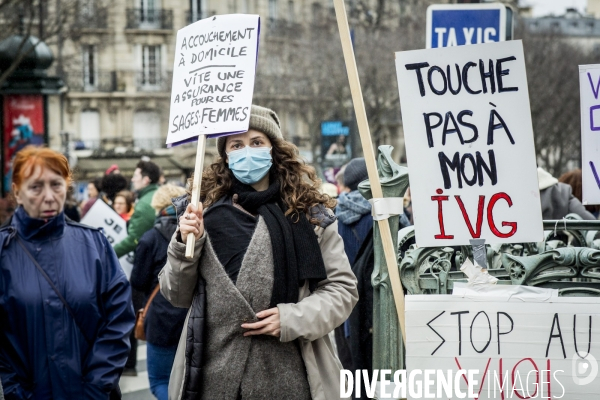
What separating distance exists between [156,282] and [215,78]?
9.68 ft

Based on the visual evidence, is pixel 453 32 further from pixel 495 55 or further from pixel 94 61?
pixel 94 61

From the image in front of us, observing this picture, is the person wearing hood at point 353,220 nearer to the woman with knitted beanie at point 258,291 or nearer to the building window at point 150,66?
the woman with knitted beanie at point 258,291

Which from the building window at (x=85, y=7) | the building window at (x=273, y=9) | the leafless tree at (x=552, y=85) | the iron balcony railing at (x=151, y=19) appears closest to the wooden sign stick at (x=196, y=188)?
the building window at (x=85, y=7)

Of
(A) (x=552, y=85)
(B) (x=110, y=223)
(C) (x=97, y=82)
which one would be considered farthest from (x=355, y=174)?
(C) (x=97, y=82)

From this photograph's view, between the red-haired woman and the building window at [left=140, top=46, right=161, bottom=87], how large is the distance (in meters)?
54.3

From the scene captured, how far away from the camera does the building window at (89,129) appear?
→ 56.5 meters

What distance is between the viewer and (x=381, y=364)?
4.82 meters

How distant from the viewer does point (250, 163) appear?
418cm

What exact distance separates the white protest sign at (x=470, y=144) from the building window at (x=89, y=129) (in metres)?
53.5

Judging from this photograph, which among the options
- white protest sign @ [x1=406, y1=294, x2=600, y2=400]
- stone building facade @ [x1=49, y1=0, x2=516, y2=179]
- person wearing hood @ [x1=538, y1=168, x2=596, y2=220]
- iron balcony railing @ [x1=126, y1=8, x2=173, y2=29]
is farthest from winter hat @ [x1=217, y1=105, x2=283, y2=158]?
iron balcony railing @ [x1=126, y1=8, x2=173, y2=29]

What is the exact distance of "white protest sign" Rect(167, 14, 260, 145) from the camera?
4.23 m

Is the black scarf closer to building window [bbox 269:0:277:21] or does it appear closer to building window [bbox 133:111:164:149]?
building window [bbox 133:111:164:149]

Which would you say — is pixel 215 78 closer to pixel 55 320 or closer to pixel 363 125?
pixel 363 125

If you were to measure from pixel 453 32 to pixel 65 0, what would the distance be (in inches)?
795
